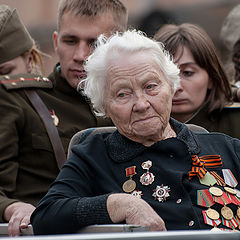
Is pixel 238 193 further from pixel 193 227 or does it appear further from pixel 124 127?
pixel 124 127

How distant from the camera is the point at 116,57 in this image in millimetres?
3686

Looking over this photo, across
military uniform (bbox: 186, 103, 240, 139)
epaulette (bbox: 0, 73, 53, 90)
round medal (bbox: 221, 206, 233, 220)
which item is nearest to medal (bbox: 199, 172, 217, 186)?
round medal (bbox: 221, 206, 233, 220)

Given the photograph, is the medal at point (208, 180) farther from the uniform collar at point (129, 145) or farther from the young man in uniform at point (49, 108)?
the young man in uniform at point (49, 108)

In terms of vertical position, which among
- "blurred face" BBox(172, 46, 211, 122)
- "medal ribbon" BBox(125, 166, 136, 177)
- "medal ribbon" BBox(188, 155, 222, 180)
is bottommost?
"blurred face" BBox(172, 46, 211, 122)

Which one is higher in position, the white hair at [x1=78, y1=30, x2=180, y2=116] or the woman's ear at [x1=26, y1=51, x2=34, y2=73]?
the white hair at [x1=78, y1=30, x2=180, y2=116]

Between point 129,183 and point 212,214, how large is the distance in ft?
1.37

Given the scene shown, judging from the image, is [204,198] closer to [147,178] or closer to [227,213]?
[227,213]

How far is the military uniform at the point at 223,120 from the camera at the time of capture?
4766mm

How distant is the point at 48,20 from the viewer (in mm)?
16453

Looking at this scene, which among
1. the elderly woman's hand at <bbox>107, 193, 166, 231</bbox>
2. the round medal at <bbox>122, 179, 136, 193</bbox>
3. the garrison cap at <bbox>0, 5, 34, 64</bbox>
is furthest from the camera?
the garrison cap at <bbox>0, 5, 34, 64</bbox>

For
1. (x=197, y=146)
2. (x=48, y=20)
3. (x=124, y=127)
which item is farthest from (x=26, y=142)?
(x=48, y=20)

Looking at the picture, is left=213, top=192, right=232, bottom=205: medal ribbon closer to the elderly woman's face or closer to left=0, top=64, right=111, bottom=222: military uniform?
the elderly woman's face

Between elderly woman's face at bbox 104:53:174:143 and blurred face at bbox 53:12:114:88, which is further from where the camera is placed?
blurred face at bbox 53:12:114:88

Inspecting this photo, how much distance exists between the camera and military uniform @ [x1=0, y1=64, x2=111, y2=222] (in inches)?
166
